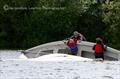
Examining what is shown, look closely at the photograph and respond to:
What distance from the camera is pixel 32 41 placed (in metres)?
71.8

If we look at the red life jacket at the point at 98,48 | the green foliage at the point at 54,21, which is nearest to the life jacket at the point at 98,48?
the red life jacket at the point at 98,48

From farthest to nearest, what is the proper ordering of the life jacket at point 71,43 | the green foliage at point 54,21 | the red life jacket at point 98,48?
the green foliage at point 54,21 → the life jacket at point 71,43 → the red life jacket at point 98,48

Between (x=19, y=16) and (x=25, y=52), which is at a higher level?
(x=25, y=52)

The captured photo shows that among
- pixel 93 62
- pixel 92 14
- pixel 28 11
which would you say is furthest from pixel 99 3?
pixel 93 62

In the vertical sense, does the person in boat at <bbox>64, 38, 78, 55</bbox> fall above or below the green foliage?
above

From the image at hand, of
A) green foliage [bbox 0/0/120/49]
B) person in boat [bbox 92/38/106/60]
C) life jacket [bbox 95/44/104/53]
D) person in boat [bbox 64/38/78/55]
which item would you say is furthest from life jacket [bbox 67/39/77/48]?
green foliage [bbox 0/0/120/49]

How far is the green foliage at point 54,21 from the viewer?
72625 mm

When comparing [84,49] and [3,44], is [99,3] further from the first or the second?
[84,49]

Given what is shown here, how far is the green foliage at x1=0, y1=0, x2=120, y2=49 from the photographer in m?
72.6

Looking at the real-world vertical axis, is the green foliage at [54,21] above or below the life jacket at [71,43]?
below

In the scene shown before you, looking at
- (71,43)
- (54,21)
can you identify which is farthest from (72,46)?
(54,21)

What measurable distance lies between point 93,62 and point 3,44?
41134mm

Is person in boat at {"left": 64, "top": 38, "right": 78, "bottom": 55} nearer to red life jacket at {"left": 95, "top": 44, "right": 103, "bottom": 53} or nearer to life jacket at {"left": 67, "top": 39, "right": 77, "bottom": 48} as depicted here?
life jacket at {"left": 67, "top": 39, "right": 77, "bottom": 48}

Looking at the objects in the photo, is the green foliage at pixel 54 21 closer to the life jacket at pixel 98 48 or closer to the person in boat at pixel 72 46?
the person in boat at pixel 72 46
